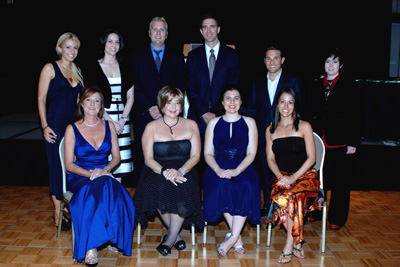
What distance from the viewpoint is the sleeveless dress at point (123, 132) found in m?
3.45

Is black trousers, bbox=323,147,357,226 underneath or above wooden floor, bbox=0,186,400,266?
above

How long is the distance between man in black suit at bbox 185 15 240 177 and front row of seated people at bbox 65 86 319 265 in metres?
0.37

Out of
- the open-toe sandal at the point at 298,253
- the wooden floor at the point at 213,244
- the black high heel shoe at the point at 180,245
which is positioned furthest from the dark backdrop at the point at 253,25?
the open-toe sandal at the point at 298,253

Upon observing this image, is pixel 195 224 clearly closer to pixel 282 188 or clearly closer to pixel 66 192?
pixel 282 188

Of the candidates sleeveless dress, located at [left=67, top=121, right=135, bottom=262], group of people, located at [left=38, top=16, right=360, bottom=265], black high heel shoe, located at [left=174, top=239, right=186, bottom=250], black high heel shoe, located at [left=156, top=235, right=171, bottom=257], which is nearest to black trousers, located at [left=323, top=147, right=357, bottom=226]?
group of people, located at [left=38, top=16, right=360, bottom=265]

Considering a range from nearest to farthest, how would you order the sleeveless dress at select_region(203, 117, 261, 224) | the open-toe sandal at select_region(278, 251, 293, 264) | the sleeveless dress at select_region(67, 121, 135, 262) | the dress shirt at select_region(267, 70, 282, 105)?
the sleeveless dress at select_region(67, 121, 135, 262), the open-toe sandal at select_region(278, 251, 293, 264), the sleeveless dress at select_region(203, 117, 261, 224), the dress shirt at select_region(267, 70, 282, 105)

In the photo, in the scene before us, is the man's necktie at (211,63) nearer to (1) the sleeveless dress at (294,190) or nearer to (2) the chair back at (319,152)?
(1) the sleeveless dress at (294,190)

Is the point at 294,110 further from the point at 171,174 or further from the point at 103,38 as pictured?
the point at 103,38

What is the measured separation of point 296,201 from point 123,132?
170 cm

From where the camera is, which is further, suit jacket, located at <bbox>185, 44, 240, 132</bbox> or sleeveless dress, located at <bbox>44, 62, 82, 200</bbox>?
suit jacket, located at <bbox>185, 44, 240, 132</bbox>

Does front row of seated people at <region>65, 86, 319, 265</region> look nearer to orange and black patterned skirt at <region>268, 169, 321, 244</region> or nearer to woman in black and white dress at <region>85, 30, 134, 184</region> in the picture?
orange and black patterned skirt at <region>268, 169, 321, 244</region>

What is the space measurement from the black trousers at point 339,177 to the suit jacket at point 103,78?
78.1 inches

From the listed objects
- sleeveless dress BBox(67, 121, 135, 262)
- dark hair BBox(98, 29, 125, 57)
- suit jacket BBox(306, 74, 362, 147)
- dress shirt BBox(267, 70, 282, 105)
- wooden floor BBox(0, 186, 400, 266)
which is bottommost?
wooden floor BBox(0, 186, 400, 266)

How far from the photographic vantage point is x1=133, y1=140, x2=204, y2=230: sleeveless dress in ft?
9.52
